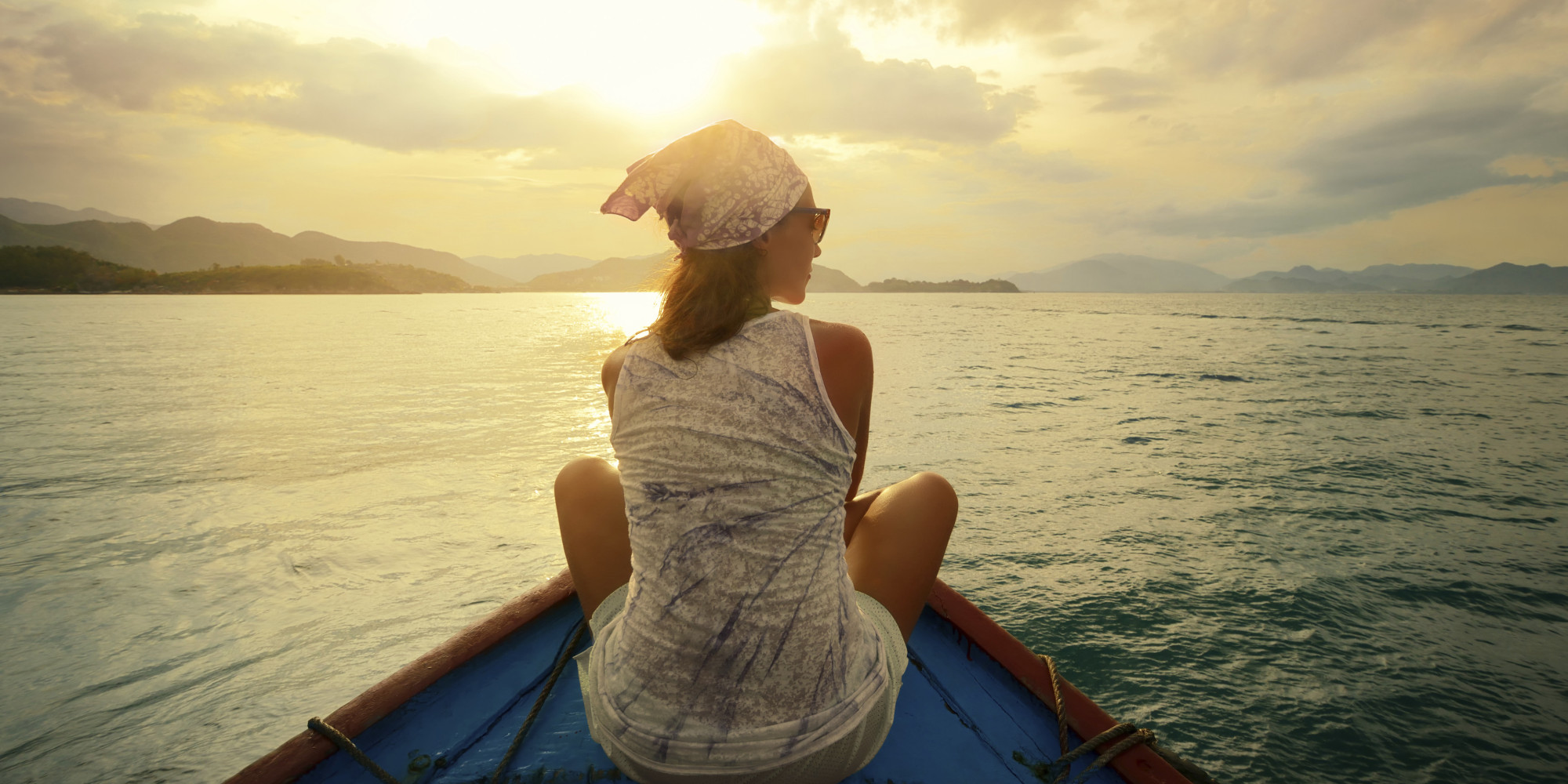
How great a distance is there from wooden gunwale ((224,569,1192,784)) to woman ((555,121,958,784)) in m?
0.97

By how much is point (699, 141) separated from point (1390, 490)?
30.9ft

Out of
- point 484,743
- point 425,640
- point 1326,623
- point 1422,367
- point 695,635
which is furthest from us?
point 1422,367

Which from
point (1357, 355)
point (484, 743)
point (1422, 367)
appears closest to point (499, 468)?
point (484, 743)

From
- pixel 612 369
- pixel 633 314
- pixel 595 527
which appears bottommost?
pixel 633 314

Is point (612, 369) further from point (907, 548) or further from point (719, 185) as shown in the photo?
point (907, 548)

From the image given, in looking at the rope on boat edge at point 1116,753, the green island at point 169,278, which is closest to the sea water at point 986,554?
the rope on boat edge at point 1116,753

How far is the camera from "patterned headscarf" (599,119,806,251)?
147 centimetres

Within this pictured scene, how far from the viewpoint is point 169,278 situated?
8494 centimetres

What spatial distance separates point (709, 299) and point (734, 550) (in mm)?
534

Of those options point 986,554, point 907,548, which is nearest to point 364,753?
point 907,548

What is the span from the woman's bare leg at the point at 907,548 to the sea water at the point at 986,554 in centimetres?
227

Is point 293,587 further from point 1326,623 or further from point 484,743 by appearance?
point 1326,623

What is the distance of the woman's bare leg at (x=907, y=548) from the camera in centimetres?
204

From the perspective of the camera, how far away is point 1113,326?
41.6m
